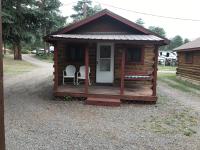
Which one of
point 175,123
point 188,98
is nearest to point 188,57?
point 188,98

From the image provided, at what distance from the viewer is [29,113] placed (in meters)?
7.58

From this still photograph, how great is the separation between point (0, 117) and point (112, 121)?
15.4 ft

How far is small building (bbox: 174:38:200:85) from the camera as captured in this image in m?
15.4

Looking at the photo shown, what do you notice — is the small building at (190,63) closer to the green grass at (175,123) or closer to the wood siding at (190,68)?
the wood siding at (190,68)

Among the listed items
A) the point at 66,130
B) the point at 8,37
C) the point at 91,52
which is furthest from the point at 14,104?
the point at 91,52

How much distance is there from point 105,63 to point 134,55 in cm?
139

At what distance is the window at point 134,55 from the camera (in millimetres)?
11664

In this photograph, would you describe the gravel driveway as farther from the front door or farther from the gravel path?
the front door

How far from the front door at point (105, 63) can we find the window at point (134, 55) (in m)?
0.79

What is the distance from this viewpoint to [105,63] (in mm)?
11562

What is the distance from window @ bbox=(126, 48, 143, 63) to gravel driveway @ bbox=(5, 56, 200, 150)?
2827 millimetres

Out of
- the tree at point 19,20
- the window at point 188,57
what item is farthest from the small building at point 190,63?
the tree at point 19,20

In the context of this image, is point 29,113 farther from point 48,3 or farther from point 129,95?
point 48,3

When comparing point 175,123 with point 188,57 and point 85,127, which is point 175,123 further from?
point 188,57
